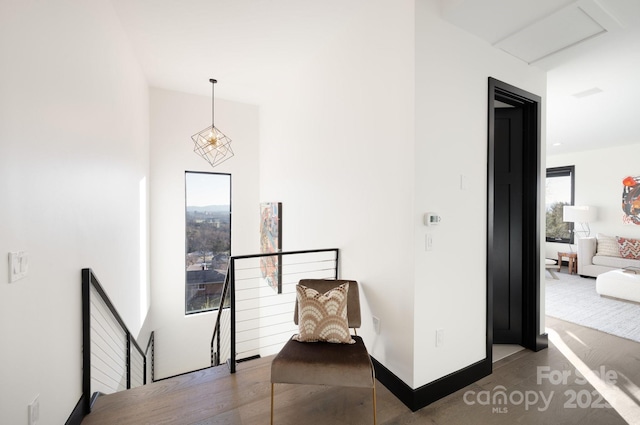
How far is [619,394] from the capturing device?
202cm

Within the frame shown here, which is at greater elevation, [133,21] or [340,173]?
[133,21]

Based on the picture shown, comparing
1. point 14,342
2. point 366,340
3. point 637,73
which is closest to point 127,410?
point 14,342

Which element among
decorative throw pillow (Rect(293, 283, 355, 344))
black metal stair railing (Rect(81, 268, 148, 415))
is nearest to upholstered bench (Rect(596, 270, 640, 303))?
decorative throw pillow (Rect(293, 283, 355, 344))

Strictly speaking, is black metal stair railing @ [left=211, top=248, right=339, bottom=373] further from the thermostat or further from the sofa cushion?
the sofa cushion

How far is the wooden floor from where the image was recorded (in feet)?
5.82

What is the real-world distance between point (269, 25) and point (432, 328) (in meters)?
3.03

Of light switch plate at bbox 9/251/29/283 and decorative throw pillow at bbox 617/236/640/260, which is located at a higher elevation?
light switch plate at bbox 9/251/29/283

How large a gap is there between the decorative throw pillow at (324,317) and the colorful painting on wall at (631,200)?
7.31 m

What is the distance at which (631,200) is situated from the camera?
573 cm

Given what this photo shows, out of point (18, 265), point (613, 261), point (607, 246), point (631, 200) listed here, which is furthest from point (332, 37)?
point (631, 200)

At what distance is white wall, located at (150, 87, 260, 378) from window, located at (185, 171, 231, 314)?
0.11 m

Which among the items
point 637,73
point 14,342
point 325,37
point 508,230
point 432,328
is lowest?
point 432,328

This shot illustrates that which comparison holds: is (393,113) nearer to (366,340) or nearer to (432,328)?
(432,328)

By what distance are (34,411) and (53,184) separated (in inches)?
44.2
